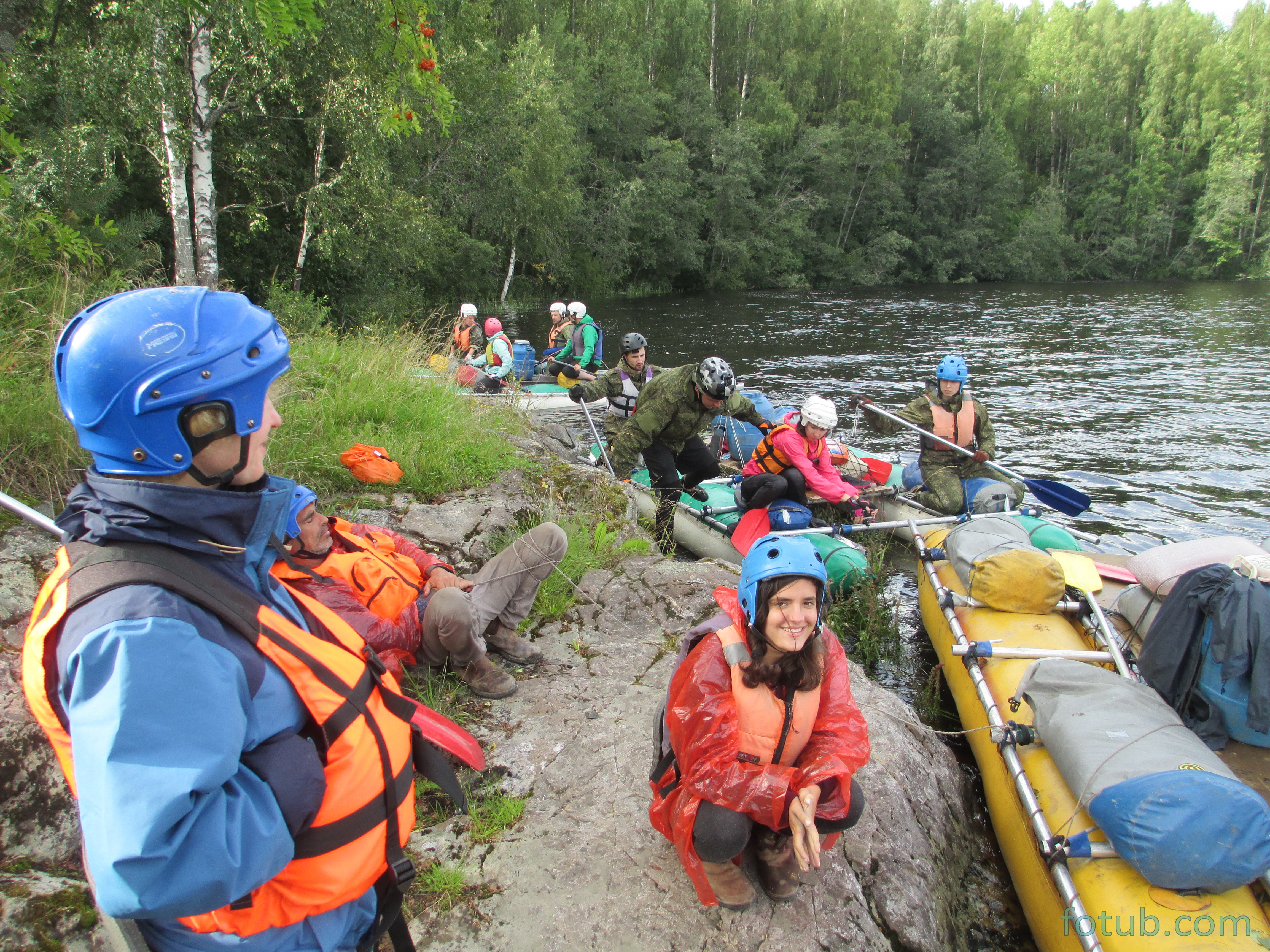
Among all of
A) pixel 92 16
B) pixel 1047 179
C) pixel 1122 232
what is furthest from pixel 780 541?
pixel 1047 179

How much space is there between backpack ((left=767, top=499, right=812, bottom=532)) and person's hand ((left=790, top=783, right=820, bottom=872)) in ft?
13.2

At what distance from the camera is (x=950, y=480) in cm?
723

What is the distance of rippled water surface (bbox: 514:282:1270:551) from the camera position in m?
8.99

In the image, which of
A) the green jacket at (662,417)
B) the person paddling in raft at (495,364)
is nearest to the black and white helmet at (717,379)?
the green jacket at (662,417)

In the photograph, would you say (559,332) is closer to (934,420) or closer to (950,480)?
(934,420)

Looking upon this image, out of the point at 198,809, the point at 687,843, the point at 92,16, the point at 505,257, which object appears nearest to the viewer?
the point at 198,809

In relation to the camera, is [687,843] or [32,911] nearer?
[32,911]

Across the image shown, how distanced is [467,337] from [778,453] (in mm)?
8197

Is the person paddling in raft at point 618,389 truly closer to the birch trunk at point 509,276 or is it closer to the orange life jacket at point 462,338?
the orange life jacket at point 462,338

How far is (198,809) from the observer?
106 cm

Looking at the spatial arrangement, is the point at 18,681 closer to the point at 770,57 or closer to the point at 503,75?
the point at 503,75

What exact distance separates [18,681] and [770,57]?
39.4m

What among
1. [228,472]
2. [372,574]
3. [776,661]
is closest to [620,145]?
[372,574]

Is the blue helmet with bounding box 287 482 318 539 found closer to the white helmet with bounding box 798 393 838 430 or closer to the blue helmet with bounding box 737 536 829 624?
the blue helmet with bounding box 737 536 829 624
